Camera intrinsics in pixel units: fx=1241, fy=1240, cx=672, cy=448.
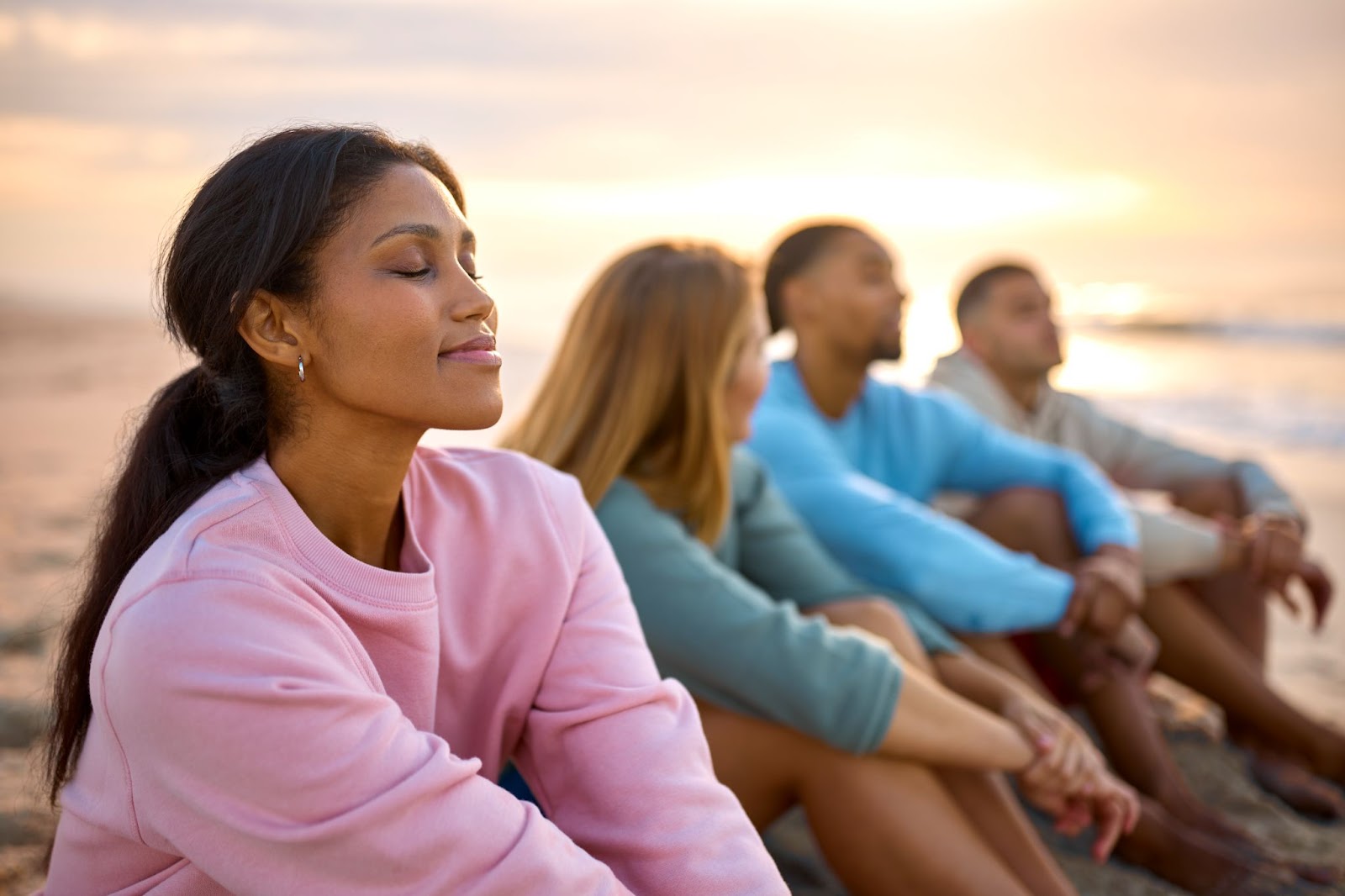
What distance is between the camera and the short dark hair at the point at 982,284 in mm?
4785

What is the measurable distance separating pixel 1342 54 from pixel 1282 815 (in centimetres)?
2352

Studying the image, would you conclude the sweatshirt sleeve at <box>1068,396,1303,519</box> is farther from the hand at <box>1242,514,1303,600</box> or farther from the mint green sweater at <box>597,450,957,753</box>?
the mint green sweater at <box>597,450,957,753</box>

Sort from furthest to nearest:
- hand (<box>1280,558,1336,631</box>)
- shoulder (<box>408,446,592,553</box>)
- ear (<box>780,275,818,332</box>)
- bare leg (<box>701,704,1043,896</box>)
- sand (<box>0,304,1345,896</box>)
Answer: ear (<box>780,275,818,332</box>)
hand (<box>1280,558,1336,631</box>)
sand (<box>0,304,1345,896</box>)
bare leg (<box>701,704,1043,896</box>)
shoulder (<box>408,446,592,553</box>)

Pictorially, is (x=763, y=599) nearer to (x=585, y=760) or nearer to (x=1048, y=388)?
(x=585, y=760)

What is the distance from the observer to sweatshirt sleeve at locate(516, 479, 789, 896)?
158 cm

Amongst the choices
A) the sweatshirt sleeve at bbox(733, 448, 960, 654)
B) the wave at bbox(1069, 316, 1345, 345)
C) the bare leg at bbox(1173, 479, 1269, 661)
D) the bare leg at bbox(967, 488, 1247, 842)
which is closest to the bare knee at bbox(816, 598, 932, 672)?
the sweatshirt sleeve at bbox(733, 448, 960, 654)

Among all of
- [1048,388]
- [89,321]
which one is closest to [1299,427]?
[1048,388]

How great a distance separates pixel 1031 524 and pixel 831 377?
0.76 metres

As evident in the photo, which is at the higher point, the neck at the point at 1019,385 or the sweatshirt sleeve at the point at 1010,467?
the neck at the point at 1019,385

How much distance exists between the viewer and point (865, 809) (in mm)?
2152

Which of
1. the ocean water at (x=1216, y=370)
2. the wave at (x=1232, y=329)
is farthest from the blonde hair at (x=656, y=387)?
the wave at (x=1232, y=329)

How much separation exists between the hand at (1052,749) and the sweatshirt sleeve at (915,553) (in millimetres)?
511

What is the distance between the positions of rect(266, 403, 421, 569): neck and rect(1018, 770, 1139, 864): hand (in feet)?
4.73

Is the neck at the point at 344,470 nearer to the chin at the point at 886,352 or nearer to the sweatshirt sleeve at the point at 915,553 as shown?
the sweatshirt sleeve at the point at 915,553
